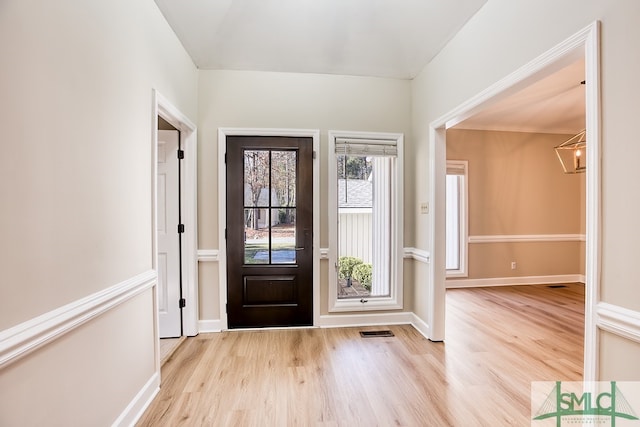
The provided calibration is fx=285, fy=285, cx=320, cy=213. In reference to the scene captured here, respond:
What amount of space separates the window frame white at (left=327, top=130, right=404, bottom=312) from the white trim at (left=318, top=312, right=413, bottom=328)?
0.08m

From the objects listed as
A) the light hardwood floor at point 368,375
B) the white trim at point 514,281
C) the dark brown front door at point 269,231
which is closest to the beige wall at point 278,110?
the dark brown front door at point 269,231

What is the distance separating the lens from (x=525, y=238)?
4977 millimetres

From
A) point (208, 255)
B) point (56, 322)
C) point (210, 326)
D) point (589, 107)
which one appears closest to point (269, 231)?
point (208, 255)

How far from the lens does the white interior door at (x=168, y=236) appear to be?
111 inches

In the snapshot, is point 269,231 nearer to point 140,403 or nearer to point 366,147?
point 366,147

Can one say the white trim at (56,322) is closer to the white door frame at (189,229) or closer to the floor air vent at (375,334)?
the white door frame at (189,229)

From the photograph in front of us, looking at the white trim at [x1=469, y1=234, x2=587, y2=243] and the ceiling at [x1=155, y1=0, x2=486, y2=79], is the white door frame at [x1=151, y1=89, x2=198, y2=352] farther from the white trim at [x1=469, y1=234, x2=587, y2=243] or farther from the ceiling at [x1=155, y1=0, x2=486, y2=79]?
the white trim at [x1=469, y1=234, x2=587, y2=243]

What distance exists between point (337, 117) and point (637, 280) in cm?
263

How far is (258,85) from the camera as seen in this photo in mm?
3039

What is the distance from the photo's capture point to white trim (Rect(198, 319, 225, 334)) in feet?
9.86

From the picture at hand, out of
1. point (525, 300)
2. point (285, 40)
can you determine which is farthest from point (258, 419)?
point (525, 300)

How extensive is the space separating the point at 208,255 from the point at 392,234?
2.03 metres

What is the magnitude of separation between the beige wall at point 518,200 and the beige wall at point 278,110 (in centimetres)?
233

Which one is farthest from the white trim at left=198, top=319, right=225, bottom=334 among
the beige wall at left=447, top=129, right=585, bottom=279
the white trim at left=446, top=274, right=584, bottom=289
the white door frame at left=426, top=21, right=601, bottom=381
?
the beige wall at left=447, top=129, right=585, bottom=279
